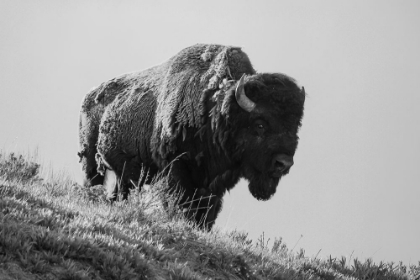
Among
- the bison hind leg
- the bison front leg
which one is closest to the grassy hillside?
the bison front leg

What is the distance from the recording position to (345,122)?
19925cm

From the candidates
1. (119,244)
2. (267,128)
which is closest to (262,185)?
(267,128)

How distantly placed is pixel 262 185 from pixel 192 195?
0.99m

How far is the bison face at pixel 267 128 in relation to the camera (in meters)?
11.5

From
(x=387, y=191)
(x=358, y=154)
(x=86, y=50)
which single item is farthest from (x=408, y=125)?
(x=86, y=50)

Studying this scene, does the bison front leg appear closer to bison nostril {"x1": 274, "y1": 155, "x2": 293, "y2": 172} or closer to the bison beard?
the bison beard

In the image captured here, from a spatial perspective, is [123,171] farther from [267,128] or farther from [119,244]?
[119,244]

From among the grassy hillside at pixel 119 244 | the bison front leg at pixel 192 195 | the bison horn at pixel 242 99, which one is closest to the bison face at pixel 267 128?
the bison horn at pixel 242 99

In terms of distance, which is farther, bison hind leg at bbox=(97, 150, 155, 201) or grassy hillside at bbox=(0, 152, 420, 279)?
bison hind leg at bbox=(97, 150, 155, 201)

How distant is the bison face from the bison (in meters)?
0.01

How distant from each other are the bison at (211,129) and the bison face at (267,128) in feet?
0.04

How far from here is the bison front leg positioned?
11898 mm

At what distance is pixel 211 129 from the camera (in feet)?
39.8

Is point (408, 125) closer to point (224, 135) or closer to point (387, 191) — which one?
point (387, 191)
